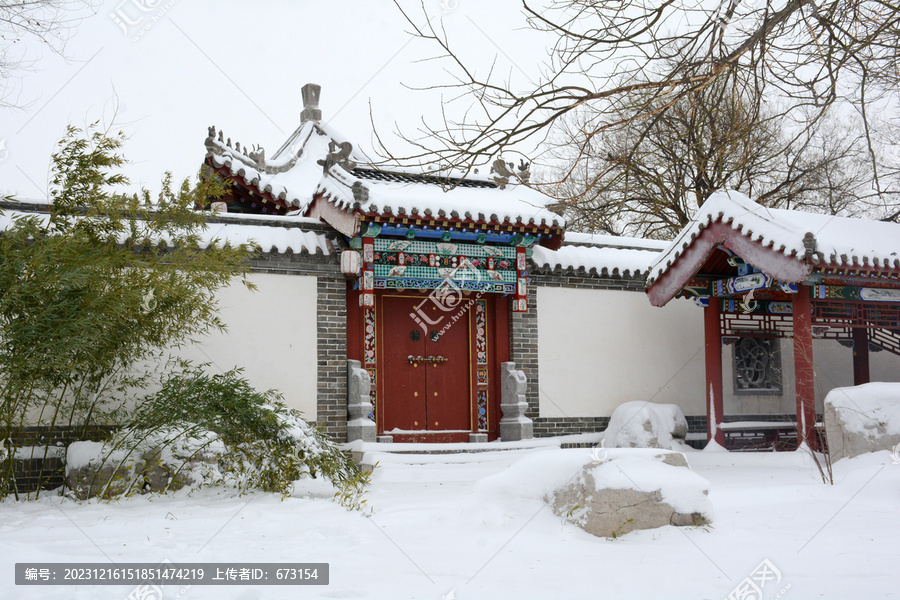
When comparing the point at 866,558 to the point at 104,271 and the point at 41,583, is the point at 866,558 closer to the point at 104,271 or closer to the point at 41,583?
the point at 41,583

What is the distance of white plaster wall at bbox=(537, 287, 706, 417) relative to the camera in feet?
27.7

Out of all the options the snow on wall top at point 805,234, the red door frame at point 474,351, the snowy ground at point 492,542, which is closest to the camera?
the snowy ground at point 492,542

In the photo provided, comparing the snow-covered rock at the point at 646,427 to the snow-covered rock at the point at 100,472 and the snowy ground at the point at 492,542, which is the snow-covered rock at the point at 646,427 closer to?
the snowy ground at the point at 492,542

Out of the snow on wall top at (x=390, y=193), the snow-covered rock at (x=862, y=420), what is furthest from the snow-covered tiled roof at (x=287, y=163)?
the snow-covered rock at (x=862, y=420)

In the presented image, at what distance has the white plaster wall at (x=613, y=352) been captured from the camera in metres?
8.45

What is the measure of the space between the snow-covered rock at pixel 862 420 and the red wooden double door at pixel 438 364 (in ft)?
10.6

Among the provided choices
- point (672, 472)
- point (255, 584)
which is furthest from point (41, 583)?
point (672, 472)

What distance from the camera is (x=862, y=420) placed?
20.4ft

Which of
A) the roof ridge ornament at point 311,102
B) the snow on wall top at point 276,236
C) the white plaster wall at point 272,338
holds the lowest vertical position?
the white plaster wall at point 272,338

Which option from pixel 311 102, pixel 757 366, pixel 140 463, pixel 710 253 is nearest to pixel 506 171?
pixel 710 253

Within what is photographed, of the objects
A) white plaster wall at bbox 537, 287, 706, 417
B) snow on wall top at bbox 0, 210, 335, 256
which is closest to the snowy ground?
snow on wall top at bbox 0, 210, 335, 256

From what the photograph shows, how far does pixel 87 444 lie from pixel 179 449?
0.66 meters

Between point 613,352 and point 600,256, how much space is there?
1.11 m

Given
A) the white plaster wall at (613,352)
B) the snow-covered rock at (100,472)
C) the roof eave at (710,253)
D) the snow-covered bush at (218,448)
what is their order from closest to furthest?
the snow-covered rock at (100,472) → the snow-covered bush at (218,448) → the roof eave at (710,253) → the white plaster wall at (613,352)
